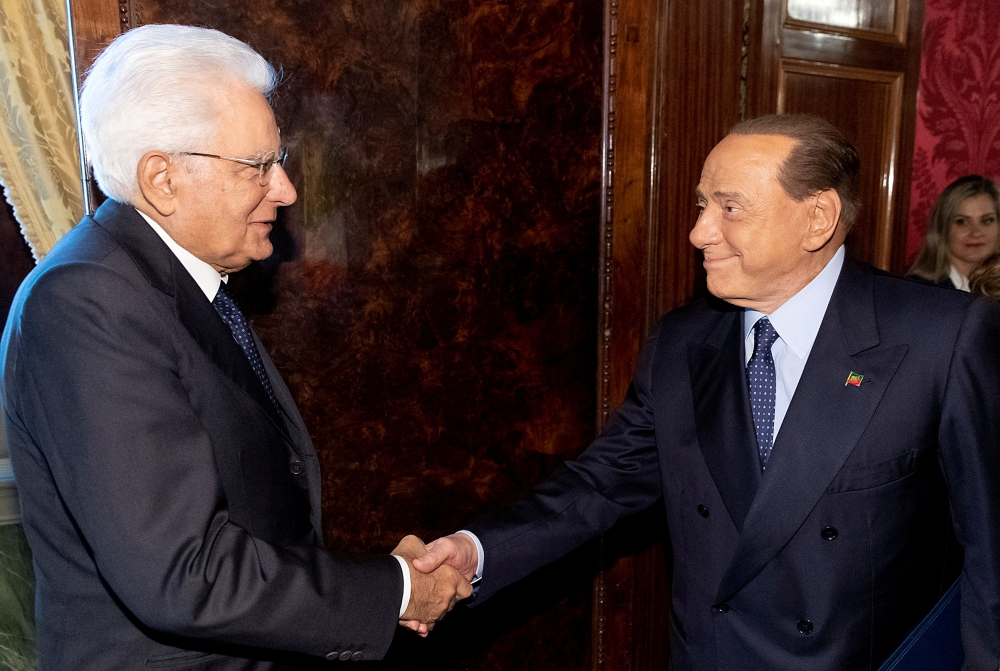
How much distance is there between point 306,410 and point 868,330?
1.63m

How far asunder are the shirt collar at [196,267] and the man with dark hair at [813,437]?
80cm

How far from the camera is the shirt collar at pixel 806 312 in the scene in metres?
1.84

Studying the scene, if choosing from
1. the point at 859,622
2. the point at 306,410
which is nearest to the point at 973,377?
the point at 859,622

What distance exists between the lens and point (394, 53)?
2617 millimetres

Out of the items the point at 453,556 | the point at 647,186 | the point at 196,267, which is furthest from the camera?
the point at 647,186

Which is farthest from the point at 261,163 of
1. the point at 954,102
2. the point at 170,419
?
the point at 954,102

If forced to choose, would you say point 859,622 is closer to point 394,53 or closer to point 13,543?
point 394,53

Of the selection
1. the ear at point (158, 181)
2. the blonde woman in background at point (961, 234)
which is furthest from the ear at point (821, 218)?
the blonde woman in background at point (961, 234)

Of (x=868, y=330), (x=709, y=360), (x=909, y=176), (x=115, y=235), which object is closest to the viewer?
(x=115, y=235)

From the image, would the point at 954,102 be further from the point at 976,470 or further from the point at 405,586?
the point at 405,586

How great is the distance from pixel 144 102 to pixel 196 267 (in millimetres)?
318

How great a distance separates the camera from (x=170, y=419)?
1.38 meters

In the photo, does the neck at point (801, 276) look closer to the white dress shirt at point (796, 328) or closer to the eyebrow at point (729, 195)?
the white dress shirt at point (796, 328)

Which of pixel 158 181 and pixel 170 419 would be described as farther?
pixel 158 181
